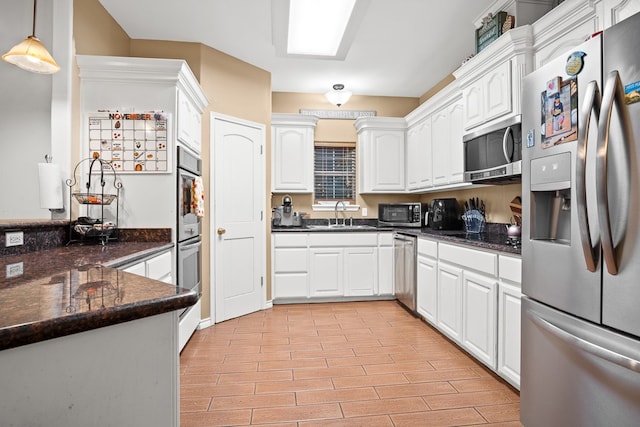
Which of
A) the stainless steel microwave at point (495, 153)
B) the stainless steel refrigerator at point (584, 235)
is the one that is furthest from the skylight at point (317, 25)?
the stainless steel refrigerator at point (584, 235)

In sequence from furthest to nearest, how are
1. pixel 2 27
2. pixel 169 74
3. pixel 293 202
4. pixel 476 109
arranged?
1. pixel 293 202
2. pixel 476 109
3. pixel 169 74
4. pixel 2 27

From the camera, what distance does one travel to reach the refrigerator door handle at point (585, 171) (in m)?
1.29

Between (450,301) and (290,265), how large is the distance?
1.86m

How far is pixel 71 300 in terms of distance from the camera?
0.80m

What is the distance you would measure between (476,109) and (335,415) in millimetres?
2466

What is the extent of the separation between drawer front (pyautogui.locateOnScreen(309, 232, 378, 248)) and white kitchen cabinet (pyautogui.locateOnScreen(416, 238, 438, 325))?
2.52 ft

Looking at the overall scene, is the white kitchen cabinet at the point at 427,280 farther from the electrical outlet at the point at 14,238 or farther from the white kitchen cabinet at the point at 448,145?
the electrical outlet at the point at 14,238

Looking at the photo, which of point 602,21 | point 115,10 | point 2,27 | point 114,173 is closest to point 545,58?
point 602,21

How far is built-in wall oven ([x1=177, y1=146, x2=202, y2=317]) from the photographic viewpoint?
2.69m

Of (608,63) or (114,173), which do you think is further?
(114,173)

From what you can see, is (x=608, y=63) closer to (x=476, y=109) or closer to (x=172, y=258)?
(x=476, y=109)

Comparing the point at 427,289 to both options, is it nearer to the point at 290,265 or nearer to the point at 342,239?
the point at 342,239

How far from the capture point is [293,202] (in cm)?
468

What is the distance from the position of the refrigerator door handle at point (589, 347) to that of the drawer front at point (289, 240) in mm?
2696
